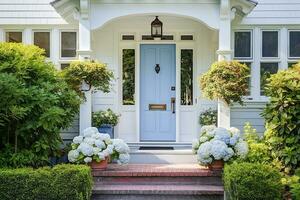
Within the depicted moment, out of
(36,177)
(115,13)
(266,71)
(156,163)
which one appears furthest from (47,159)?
(266,71)

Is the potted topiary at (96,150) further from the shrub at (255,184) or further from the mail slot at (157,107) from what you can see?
the mail slot at (157,107)

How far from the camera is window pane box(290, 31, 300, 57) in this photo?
10062 mm

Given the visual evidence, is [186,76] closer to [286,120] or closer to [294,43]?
[294,43]

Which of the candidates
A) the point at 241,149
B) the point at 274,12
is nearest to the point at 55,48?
the point at 241,149

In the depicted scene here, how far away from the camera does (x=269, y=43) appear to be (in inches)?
397

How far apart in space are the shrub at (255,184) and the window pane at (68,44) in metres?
4.97

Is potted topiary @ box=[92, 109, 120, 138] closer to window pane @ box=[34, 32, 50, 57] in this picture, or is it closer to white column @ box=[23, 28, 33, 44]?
window pane @ box=[34, 32, 50, 57]

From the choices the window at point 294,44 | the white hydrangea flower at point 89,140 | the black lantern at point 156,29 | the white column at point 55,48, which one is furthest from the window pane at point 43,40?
the window at point 294,44

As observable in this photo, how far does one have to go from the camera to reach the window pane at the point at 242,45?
10.1 meters

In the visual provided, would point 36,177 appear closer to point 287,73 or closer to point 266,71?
point 287,73

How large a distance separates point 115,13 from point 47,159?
307 cm

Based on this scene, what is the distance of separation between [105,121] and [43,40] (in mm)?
2413

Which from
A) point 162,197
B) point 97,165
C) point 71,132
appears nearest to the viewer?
point 162,197

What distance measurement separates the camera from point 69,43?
10.1 metres
